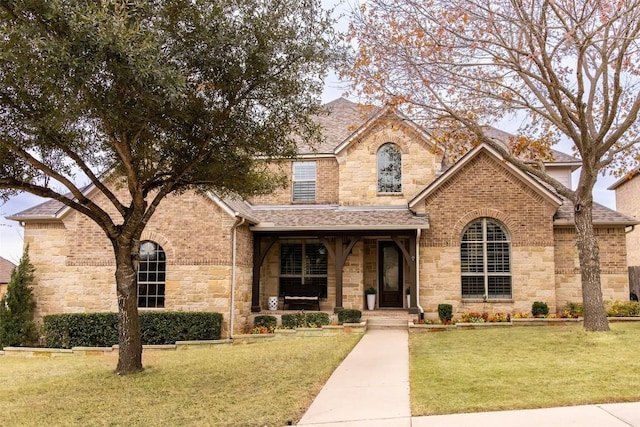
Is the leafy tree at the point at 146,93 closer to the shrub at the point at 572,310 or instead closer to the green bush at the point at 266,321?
the green bush at the point at 266,321

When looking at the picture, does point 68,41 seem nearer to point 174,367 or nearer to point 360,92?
point 174,367

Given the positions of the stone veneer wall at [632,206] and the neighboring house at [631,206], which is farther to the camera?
the stone veneer wall at [632,206]

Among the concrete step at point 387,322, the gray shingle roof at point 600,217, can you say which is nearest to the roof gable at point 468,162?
the gray shingle roof at point 600,217

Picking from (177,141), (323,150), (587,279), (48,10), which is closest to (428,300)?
(587,279)

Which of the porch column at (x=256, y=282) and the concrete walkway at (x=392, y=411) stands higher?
the porch column at (x=256, y=282)

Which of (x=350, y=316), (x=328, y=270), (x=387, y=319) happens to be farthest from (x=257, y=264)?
(x=387, y=319)

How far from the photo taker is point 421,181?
750 inches

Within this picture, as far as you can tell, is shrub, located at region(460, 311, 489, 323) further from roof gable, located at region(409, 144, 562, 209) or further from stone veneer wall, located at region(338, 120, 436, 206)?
stone veneer wall, located at region(338, 120, 436, 206)

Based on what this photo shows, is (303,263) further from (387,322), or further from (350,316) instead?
(387,322)

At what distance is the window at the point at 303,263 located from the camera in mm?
18906

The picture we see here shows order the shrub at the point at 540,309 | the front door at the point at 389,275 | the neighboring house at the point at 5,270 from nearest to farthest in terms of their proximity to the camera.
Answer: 1. the shrub at the point at 540,309
2. the front door at the point at 389,275
3. the neighboring house at the point at 5,270

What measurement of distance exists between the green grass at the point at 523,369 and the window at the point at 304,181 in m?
7.75

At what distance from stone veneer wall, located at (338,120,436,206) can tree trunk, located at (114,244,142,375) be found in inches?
403

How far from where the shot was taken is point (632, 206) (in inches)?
1181
